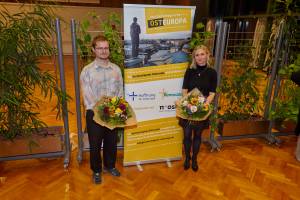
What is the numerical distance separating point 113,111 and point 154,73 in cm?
65

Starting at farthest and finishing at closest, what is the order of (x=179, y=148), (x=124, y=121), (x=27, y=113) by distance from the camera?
(x=179, y=148), (x=27, y=113), (x=124, y=121)

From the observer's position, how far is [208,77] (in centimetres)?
281

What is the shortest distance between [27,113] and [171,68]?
61.1 inches

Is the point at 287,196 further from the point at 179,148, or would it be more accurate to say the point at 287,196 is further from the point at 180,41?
the point at 180,41

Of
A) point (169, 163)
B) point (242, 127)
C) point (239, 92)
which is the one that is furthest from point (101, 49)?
point (242, 127)

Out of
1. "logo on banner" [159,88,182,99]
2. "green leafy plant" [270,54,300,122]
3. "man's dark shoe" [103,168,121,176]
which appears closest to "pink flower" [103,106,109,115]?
"logo on banner" [159,88,182,99]

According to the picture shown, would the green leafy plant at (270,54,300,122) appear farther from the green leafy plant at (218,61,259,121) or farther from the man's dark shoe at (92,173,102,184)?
the man's dark shoe at (92,173,102,184)

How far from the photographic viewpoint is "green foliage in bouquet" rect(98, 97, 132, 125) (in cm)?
242

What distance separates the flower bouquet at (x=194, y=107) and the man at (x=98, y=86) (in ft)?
2.14

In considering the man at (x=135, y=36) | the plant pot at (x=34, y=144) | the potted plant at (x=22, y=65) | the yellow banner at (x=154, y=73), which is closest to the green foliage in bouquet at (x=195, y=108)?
the yellow banner at (x=154, y=73)

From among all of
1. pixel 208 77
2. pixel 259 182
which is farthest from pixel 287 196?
pixel 208 77

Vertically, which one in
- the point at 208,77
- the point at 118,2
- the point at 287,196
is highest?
the point at 118,2

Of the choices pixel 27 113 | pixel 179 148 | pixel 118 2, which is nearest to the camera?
pixel 27 113

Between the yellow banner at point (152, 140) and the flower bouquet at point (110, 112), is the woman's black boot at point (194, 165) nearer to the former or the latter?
the yellow banner at point (152, 140)
